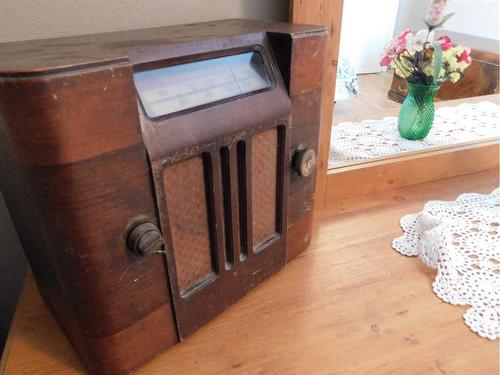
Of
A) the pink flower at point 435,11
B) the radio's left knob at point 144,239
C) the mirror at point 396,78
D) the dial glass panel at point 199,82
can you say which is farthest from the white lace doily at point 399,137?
the radio's left knob at point 144,239

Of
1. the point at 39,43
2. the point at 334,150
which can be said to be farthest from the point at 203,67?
the point at 334,150

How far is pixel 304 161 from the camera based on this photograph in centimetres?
53

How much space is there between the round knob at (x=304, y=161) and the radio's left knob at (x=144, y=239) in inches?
9.1

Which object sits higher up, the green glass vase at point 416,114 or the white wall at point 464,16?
the white wall at point 464,16

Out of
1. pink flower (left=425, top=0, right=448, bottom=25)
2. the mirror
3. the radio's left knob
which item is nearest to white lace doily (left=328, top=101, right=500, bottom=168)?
the mirror

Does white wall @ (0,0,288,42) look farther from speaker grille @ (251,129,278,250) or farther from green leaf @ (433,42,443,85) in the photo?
green leaf @ (433,42,443,85)

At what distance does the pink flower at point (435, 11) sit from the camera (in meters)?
0.89

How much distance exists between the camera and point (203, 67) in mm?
419

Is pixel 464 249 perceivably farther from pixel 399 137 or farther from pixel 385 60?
pixel 385 60

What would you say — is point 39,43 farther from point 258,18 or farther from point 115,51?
point 258,18

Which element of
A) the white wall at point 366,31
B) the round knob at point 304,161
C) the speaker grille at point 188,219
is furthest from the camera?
the white wall at point 366,31

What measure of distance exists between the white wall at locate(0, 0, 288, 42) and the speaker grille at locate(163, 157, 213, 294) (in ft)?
0.95

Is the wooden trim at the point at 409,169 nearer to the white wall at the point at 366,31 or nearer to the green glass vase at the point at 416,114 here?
the green glass vase at the point at 416,114

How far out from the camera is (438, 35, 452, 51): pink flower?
90cm
